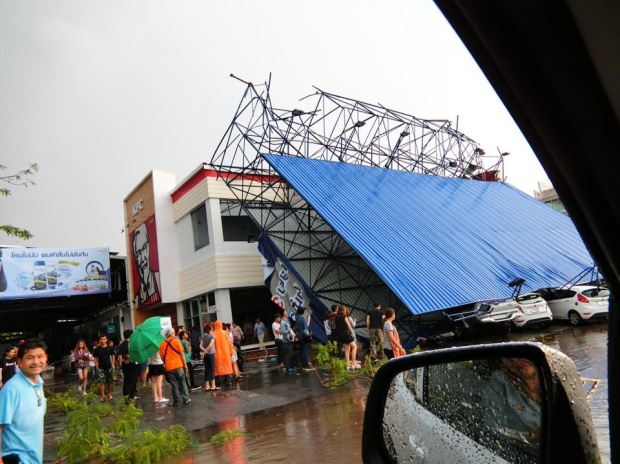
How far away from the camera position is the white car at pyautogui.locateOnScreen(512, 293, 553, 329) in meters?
14.2

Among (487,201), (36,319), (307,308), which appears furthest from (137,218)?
(487,201)

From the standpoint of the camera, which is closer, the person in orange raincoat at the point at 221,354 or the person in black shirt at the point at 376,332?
the person in orange raincoat at the point at 221,354

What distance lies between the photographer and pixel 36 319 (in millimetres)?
34344

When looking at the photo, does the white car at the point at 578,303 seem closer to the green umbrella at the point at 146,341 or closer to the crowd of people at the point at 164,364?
the crowd of people at the point at 164,364

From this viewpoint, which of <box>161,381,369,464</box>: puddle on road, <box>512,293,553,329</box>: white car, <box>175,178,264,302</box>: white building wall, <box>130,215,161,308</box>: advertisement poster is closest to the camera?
<box>161,381,369,464</box>: puddle on road

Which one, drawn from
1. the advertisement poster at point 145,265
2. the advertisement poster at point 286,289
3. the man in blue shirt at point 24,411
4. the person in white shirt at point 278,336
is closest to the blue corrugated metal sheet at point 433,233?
the advertisement poster at point 286,289

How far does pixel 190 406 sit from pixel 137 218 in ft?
57.4

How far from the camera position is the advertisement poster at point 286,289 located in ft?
54.3

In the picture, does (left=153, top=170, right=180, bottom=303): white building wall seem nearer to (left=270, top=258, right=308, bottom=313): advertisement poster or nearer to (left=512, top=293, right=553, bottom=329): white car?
(left=270, top=258, right=308, bottom=313): advertisement poster

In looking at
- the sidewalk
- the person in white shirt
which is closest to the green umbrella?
the sidewalk

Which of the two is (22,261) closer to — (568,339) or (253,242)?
(253,242)

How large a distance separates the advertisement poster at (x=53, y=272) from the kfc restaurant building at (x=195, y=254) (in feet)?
6.55

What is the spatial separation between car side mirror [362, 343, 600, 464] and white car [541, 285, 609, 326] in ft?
48.2

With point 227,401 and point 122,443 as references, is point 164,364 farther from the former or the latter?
point 122,443
